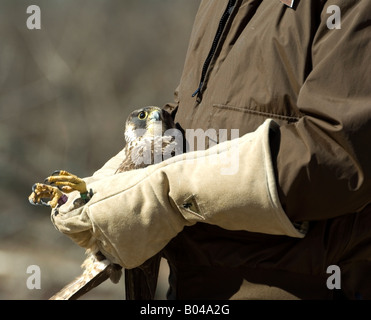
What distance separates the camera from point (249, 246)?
1852mm

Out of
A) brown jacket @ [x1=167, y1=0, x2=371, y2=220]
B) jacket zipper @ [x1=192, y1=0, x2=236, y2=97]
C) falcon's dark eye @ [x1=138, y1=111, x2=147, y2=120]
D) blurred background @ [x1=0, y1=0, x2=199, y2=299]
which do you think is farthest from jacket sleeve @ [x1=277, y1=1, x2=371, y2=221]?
blurred background @ [x1=0, y1=0, x2=199, y2=299]

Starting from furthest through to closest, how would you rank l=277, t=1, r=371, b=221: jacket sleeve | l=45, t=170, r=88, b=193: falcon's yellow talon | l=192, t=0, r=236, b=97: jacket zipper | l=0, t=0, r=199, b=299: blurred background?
l=0, t=0, r=199, b=299: blurred background → l=192, t=0, r=236, b=97: jacket zipper → l=45, t=170, r=88, b=193: falcon's yellow talon → l=277, t=1, r=371, b=221: jacket sleeve

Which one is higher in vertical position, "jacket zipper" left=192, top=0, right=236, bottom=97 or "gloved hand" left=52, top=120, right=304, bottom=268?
"jacket zipper" left=192, top=0, right=236, bottom=97

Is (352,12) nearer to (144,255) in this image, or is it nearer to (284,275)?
(284,275)

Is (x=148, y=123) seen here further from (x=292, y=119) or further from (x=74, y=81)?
(x=74, y=81)

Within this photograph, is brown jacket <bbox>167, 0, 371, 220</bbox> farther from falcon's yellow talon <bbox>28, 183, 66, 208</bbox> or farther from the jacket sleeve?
falcon's yellow talon <bbox>28, 183, 66, 208</bbox>

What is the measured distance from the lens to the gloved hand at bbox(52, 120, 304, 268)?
1.69m

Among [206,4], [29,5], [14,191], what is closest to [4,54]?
[29,5]

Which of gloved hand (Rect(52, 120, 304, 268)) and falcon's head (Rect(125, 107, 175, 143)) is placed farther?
falcon's head (Rect(125, 107, 175, 143))

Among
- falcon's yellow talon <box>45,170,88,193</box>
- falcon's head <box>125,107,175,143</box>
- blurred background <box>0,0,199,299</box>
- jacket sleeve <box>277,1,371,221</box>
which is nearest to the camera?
jacket sleeve <box>277,1,371,221</box>

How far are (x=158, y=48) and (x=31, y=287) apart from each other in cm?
211

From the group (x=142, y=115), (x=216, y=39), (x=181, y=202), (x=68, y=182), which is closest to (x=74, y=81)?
(x=142, y=115)

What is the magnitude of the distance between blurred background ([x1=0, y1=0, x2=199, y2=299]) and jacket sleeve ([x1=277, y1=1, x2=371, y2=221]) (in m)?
3.99

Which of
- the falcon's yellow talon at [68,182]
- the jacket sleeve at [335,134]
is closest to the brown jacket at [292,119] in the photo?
the jacket sleeve at [335,134]
